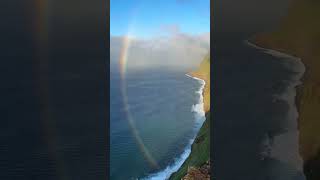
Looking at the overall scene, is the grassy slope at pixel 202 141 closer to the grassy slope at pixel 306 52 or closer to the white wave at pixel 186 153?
the white wave at pixel 186 153

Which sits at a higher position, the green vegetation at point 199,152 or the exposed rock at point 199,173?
the green vegetation at point 199,152

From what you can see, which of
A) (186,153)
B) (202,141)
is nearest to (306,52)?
(202,141)

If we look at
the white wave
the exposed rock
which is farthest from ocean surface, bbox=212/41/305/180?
the white wave

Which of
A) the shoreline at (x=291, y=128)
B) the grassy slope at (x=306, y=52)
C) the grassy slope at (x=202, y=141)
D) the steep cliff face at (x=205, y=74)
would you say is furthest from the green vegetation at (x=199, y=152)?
the grassy slope at (x=306, y=52)

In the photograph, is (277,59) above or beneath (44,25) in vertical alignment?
beneath

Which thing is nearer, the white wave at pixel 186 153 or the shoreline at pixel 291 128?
the shoreline at pixel 291 128

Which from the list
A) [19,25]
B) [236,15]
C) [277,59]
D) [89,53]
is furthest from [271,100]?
[19,25]

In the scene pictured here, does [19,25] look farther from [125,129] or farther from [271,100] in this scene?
[271,100]
